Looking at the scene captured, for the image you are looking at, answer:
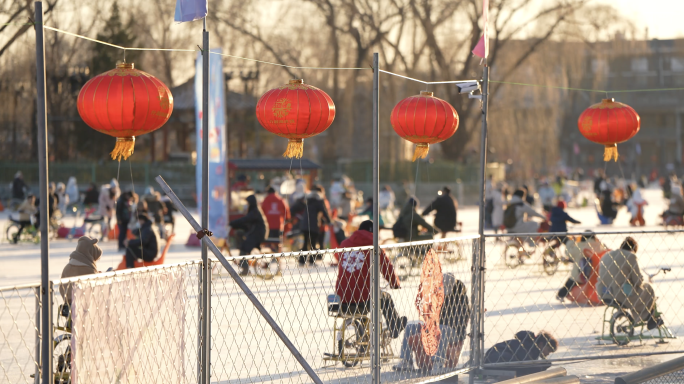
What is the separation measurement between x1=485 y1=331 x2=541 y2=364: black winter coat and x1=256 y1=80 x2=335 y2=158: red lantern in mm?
2192

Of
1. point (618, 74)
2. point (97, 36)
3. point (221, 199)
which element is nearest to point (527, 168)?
point (618, 74)

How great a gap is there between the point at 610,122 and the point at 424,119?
7.90 ft

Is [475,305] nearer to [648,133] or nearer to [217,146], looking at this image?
[217,146]

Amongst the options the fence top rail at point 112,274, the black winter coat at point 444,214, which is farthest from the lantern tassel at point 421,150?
the black winter coat at point 444,214

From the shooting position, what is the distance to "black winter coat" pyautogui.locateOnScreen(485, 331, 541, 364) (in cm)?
659

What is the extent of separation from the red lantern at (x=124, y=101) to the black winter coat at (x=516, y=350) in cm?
314

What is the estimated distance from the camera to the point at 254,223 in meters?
12.5

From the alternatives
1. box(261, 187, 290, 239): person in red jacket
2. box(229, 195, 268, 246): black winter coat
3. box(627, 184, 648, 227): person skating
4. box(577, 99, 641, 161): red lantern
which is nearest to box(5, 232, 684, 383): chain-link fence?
box(229, 195, 268, 246): black winter coat

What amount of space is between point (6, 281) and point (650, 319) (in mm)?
8462

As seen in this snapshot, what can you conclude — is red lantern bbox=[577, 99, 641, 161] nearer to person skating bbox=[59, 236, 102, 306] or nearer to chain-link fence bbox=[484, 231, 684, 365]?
chain-link fence bbox=[484, 231, 684, 365]

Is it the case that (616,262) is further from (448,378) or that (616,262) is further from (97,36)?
(97,36)

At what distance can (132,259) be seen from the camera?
437 inches

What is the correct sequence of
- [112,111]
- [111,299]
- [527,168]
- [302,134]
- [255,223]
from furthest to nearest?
[527,168] → [255,223] → [302,134] → [112,111] → [111,299]

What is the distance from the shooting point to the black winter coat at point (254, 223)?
12398mm
